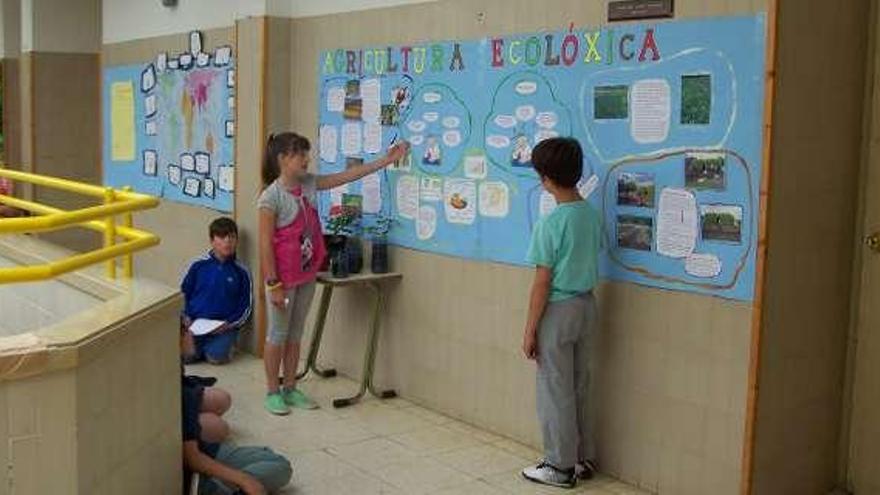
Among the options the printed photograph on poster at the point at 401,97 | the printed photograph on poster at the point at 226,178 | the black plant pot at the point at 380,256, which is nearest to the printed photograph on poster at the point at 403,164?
the printed photograph on poster at the point at 401,97

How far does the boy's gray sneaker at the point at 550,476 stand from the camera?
4.05 metres

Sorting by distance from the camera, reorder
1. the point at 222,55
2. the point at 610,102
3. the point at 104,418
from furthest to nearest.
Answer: the point at 222,55, the point at 610,102, the point at 104,418

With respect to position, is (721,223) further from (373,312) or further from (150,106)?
(150,106)

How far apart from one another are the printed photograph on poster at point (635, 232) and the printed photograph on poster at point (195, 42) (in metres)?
3.84

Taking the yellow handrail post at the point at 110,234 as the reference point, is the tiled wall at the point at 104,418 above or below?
below

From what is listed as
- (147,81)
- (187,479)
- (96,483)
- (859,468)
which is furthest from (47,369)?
(147,81)

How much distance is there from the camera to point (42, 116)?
934 centimetres

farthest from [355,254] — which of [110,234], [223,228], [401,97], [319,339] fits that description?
[110,234]

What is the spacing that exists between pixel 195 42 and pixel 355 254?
2.40 metres

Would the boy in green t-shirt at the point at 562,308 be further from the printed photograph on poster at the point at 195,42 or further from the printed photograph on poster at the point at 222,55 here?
the printed photograph on poster at the point at 195,42

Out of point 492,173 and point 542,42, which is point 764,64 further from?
point 492,173

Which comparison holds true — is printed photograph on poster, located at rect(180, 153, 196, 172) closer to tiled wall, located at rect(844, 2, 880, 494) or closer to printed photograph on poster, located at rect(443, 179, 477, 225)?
printed photograph on poster, located at rect(443, 179, 477, 225)

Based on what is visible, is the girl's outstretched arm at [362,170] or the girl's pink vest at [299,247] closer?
the girl's pink vest at [299,247]

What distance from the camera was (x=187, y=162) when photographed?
7.07m
